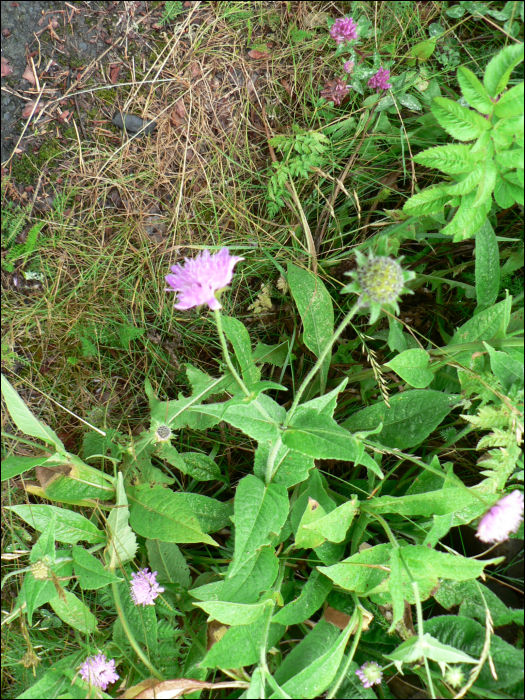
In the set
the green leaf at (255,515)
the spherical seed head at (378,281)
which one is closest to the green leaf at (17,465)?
the green leaf at (255,515)

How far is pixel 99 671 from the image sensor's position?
2.07 m

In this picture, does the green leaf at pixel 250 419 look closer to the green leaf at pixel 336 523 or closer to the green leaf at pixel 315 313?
the green leaf at pixel 336 523

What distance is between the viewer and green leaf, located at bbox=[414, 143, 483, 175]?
6.16 ft

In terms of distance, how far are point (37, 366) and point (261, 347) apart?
114 centimetres

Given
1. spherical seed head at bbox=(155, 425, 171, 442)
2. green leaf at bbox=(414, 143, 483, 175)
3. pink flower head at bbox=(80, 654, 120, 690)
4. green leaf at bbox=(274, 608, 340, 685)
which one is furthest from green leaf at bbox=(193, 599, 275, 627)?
green leaf at bbox=(414, 143, 483, 175)

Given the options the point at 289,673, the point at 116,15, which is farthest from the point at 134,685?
the point at 116,15

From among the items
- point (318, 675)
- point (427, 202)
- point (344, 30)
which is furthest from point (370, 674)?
point (344, 30)

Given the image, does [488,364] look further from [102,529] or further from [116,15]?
[116,15]

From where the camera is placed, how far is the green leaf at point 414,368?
2082 mm

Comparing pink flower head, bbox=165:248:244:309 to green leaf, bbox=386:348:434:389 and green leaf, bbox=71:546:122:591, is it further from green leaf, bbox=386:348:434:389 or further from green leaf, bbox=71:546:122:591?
green leaf, bbox=71:546:122:591

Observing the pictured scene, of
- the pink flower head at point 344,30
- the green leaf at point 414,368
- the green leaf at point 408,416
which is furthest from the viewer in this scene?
the pink flower head at point 344,30

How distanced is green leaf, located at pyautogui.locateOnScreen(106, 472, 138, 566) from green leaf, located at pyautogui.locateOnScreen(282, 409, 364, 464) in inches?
30.8

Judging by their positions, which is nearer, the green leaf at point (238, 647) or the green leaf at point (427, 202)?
the green leaf at point (238, 647)

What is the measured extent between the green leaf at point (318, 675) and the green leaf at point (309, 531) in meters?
0.34
